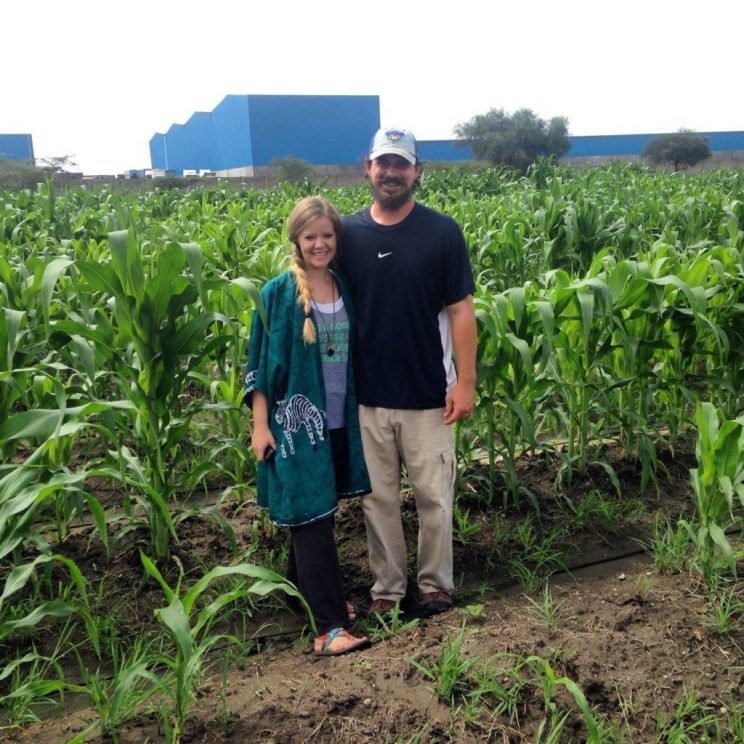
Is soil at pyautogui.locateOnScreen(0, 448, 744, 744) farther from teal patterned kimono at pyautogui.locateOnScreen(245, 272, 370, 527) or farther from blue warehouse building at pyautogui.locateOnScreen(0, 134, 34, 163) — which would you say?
blue warehouse building at pyautogui.locateOnScreen(0, 134, 34, 163)

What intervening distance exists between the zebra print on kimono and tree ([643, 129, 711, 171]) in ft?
170

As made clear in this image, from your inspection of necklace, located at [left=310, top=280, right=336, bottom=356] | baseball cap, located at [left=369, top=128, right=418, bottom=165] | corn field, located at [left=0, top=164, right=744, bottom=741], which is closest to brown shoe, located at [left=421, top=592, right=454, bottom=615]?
corn field, located at [left=0, top=164, right=744, bottom=741]

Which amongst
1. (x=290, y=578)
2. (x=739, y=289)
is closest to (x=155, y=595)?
(x=290, y=578)

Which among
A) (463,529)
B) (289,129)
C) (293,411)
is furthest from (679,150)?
(293,411)

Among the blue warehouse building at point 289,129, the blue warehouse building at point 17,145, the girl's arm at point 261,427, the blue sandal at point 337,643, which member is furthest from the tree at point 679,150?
the blue sandal at point 337,643

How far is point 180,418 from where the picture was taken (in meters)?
3.07

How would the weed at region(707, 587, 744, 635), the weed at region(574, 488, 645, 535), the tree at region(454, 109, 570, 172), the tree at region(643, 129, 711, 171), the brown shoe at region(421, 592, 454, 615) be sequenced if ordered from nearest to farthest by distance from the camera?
1. the weed at region(707, 587, 744, 635)
2. the brown shoe at region(421, 592, 454, 615)
3. the weed at region(574, 488, 645, 535)
4. the tree at region(643, 129, 711, 171)
5. the tree at region(454, 109, 570, 172)

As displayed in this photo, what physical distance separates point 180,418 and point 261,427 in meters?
0.68

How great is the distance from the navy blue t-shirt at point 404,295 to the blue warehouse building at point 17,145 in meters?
66.2

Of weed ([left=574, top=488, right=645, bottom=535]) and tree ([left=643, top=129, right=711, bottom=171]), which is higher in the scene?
tree ([left=643, top=129, right=711, bottom=171])

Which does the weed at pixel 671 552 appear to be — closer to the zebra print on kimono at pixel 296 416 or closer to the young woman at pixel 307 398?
the young woman at pixel 307 398

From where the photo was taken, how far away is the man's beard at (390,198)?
2.51 meters

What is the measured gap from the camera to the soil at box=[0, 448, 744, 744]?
6.53ft

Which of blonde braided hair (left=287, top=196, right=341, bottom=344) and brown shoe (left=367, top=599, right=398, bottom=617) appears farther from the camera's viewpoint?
brown shoe (left=367, top=599, right=398, bottom=617)
